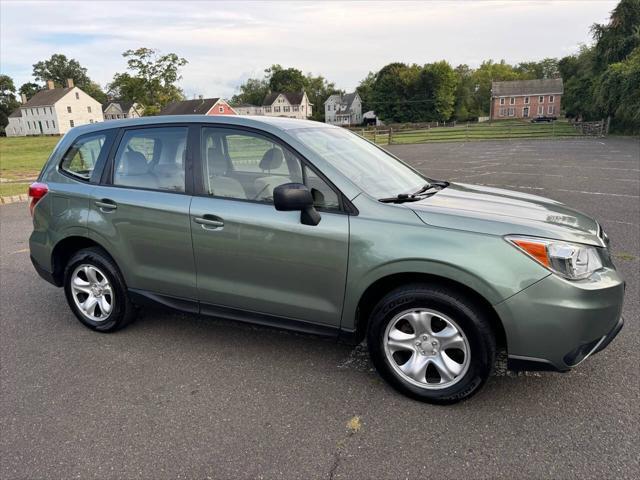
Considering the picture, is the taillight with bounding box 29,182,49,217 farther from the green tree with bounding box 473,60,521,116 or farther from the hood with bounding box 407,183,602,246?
the green tree with bounding box 473,60,521,116

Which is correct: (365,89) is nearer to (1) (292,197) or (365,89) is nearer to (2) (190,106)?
(2) (190,106)

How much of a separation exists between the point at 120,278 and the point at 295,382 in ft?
5.80

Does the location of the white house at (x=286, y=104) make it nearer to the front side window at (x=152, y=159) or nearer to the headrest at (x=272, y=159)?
the front side window at (x=152, y=159)

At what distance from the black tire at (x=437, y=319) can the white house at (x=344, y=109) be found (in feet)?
343

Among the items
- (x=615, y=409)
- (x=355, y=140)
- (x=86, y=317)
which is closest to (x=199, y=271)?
(x=86, y=317)

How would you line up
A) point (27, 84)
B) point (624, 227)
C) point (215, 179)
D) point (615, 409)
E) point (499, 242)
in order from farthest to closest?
point (27, 84), point (624, 227), point (215, 179), point (615, 409), point (499, 242)

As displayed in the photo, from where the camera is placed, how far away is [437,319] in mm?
2887

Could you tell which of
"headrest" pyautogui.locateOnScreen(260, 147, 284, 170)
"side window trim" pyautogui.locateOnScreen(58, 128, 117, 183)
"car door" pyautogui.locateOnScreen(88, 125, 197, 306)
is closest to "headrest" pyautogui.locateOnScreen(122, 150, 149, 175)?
"car door" pyautogui.locateOnScreen(88, 125, 197, 306)

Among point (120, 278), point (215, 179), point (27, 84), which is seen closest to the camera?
point (215, 179)

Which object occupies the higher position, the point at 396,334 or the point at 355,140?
the point at 355,140

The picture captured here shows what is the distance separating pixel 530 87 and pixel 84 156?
310 feet

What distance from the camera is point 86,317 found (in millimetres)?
4188

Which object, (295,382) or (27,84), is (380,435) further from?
(27,84)

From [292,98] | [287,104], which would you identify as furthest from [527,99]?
[287,104]
